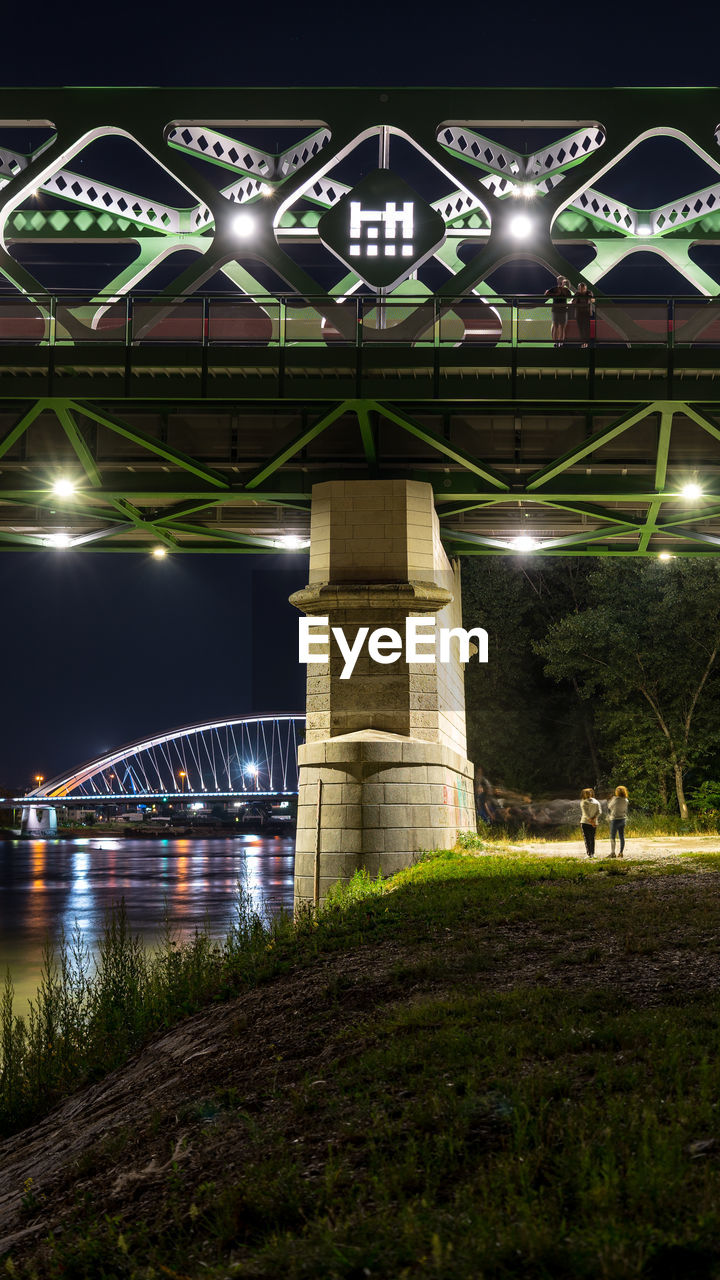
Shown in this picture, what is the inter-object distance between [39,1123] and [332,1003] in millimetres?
3047

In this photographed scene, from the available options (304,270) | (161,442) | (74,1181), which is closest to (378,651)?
(161,442)

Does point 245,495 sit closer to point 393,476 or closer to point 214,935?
point 393,476

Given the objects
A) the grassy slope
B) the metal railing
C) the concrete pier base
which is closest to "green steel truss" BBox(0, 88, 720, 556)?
the metal railing

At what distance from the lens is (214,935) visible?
3250 centimetres

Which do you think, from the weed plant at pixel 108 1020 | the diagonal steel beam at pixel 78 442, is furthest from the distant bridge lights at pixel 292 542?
the weed plant at pixel 108 1020

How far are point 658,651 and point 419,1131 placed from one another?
3522cm

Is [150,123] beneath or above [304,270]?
above

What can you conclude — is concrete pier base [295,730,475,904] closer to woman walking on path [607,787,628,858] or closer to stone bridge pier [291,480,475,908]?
stone bridge pier [291,480,475,908]

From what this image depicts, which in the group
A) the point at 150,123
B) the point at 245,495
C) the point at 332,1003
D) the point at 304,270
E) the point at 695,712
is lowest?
the point at 332,1003

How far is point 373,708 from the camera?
20797 millimetres

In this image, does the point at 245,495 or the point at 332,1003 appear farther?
the point at 245,495

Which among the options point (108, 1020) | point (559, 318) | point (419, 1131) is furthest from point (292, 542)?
point (419, 1131)

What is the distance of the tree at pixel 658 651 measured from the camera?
38.5 meters

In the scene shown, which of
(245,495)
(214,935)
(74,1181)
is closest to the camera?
(74,1181)
